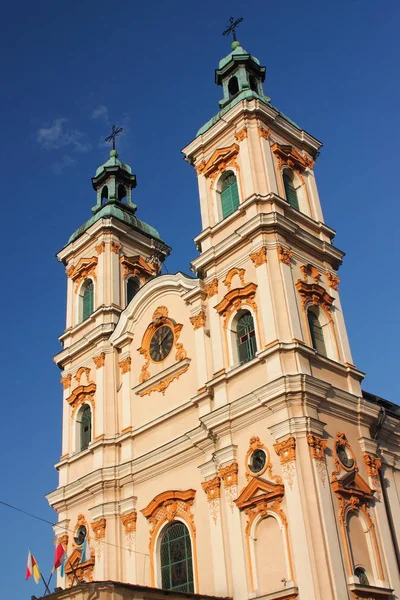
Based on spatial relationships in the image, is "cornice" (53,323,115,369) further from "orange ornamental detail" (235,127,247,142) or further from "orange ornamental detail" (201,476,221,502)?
"orange ornamental detail" (201,476,221,502)

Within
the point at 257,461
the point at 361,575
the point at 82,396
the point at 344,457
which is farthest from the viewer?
the point at 82,396

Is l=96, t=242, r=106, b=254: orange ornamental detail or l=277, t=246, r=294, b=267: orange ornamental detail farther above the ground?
l=96, t=242, r=106, b=254: orange ornamental detail

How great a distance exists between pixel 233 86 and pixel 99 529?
16969mm

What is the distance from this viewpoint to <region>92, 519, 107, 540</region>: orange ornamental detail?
22891mm

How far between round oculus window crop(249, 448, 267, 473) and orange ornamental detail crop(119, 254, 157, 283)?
12096 millimetres

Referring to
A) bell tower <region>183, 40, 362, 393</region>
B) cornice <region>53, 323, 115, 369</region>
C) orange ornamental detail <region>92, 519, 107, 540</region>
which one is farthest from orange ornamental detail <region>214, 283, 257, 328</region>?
orange ornamental detail <region>92, 519, 107, 540</region>

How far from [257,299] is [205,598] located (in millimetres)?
8036

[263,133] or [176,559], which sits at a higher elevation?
[263,133]

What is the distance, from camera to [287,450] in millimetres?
18062

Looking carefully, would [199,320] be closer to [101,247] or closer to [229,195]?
[229,195]

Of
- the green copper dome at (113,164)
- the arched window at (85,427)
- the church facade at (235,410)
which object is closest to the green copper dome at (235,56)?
the church facade at (235,410)

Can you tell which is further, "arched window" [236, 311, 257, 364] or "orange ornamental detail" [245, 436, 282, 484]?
"arched window" [236, 311, 257, 364]

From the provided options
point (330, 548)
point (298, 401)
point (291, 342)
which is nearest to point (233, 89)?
point (291, 342)

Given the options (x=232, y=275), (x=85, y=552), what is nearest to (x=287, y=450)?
(x=232, y=275)
